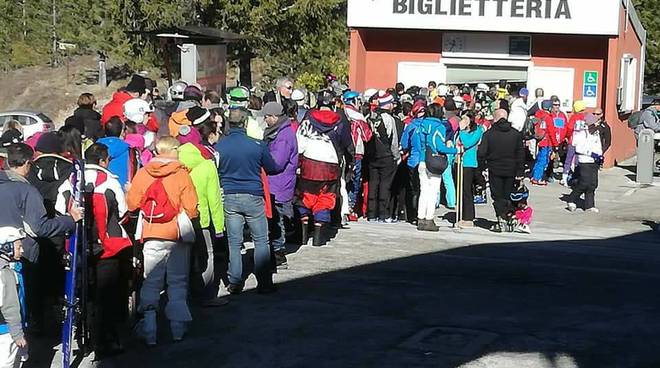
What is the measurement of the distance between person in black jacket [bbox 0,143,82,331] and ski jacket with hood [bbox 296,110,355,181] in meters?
4.89

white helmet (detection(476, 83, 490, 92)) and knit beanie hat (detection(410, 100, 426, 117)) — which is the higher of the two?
white helmet (detection(476, 83, 490, 92))

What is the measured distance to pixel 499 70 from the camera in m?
25.7

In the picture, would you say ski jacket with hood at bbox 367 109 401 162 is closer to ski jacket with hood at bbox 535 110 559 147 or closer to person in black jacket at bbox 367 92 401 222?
person in black jacket at bbox 367 92 401 222

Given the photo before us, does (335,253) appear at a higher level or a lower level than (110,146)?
lower

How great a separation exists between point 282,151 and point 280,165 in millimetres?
259

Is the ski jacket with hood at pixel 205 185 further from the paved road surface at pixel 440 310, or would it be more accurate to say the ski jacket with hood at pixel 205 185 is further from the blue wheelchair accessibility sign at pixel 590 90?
the blue wheelchair accessibility sign at pixel 590 90

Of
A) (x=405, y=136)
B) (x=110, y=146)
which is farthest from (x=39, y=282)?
(x=405, y=136)

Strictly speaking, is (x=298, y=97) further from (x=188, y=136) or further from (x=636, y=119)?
(x=636, y=119)

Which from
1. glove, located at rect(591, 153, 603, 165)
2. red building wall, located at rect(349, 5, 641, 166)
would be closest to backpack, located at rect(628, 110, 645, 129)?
red building wall, located at rect(349, 5, 641, 166)

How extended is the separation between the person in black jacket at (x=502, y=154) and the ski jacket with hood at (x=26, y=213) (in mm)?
8066

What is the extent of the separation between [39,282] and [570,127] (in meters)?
14.0

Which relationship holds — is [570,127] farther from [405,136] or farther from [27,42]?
[27,42]

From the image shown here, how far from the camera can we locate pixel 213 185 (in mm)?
9484

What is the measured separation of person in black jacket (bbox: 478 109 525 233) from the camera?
14.5m
